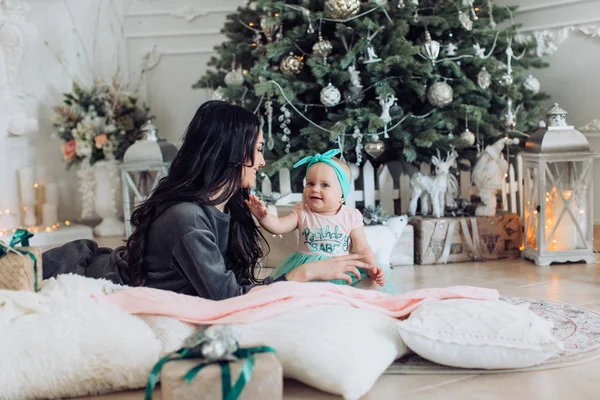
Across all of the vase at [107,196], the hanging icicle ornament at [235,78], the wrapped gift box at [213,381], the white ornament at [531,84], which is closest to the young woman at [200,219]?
the wrapped gift box at [213,381]

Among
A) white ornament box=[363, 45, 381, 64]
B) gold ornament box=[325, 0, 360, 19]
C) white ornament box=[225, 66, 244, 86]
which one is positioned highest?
gold ornament box=[325, 0, 360, 19]

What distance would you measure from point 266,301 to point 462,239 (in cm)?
192

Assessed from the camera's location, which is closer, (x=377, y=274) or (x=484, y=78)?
(x=377, y=274)

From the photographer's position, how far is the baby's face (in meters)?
2.90

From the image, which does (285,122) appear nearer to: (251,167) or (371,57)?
(371,57)

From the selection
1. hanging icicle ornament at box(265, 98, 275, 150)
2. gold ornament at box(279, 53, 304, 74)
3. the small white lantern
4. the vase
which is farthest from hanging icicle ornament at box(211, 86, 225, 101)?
the vase

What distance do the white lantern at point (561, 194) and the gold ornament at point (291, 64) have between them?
1.27 m

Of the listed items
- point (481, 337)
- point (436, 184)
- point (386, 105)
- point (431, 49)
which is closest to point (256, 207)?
point (481, 337)

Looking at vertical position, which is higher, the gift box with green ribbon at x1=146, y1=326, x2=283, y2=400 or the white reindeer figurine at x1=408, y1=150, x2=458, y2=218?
the white reindeer figurine at x1=408, y1=150, x2=458, y2=218

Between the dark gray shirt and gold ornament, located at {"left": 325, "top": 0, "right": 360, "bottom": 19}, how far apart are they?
1700 mm

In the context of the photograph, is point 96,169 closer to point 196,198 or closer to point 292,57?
point 292,57

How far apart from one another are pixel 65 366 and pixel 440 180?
241cm

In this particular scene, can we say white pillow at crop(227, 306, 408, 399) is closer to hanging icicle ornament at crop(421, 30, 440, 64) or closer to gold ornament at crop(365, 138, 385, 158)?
gold ornament at crop(365, 138, 385, 158)

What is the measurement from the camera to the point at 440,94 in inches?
148
